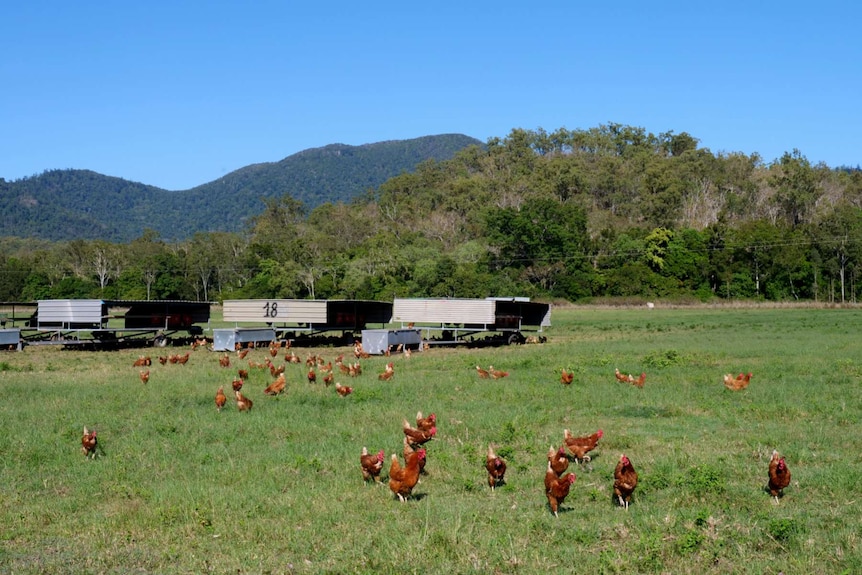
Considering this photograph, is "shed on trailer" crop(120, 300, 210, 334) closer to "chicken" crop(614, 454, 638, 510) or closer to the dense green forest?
"chicken" crop(614, 454, 638, 510)

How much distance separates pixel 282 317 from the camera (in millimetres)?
36094

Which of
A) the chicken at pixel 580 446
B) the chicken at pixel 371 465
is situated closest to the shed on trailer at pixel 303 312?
the chicken at pixel 580 446

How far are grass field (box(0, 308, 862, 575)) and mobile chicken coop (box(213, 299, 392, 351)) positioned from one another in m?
12.3

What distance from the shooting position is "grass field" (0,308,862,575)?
8062 millimetres

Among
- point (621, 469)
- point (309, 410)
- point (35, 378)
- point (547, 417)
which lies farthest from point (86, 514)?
point (35, 378)

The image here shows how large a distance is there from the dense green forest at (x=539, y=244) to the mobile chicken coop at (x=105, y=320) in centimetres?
4343

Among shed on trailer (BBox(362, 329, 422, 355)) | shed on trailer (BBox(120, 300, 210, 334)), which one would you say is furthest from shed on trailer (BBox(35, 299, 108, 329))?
A: shed on trailer (BBox(362, 329, 422, 355))

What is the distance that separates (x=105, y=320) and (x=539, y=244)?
6132 centimetres

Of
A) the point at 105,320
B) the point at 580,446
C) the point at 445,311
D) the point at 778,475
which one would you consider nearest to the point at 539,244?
the point at 445,311

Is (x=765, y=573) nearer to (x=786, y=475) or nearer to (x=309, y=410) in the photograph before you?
(x=786, y=475)

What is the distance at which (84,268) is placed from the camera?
4250 inches

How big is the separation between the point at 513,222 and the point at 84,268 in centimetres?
5576

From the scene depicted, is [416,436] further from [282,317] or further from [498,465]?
[282,317]

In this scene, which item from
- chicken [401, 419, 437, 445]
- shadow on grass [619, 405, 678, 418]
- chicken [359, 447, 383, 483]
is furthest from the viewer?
shadow on grass [619, 405, 678, 418]
